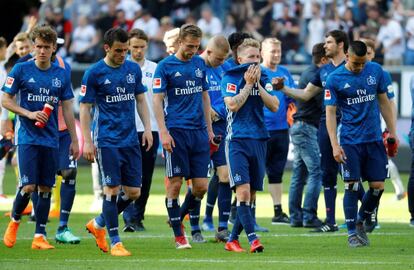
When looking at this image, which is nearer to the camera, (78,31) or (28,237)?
(28,237)

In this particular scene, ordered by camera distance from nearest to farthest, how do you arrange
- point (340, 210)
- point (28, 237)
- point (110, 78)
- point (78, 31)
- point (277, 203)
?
1. point (110, 78)
2. point (28, 237)
3. point (277, 203)
4. point (340, 210)
5. point (78, 31)

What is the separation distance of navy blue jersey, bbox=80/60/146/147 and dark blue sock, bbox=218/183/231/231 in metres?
1.89

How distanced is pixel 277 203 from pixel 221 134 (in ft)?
7.15

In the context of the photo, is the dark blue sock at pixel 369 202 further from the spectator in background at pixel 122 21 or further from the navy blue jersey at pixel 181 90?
the spectator in background at pixel 122 21

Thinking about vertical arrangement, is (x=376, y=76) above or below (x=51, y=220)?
above

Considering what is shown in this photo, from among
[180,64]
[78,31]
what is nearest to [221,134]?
[180,64]

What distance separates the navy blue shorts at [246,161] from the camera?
39.9ft

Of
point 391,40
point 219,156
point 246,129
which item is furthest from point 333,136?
point 391,40

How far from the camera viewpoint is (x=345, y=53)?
47.4ft

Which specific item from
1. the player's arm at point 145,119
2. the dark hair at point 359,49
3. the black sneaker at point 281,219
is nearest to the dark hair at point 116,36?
the player's arm at point 145,119

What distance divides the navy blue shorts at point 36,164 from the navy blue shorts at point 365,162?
3235 millimetres

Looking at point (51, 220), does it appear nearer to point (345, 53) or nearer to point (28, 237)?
point (28, 237)

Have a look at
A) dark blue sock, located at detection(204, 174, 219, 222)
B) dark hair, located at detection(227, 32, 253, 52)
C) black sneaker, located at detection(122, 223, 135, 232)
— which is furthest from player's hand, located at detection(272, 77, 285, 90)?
black sneaker, located at detection(122, 223, 135, 232)

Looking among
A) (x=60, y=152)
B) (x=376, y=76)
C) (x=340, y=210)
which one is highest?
(x=376, y=76)
